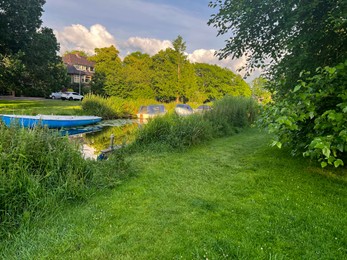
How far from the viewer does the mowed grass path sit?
8.08 feet

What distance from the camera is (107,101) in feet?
61.3

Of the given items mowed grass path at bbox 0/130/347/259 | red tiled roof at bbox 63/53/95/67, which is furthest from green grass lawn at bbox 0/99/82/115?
red tiled roof at bbox 63/53/95/67

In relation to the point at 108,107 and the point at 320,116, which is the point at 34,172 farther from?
the point at 108,107

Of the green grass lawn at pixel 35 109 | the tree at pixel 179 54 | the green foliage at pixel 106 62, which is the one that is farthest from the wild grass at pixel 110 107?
the green foliage at pixel 106 62

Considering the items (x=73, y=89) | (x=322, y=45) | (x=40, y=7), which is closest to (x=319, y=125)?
(x=322, y=45)

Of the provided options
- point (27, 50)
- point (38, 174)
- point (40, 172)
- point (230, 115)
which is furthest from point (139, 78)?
point (38, 174)

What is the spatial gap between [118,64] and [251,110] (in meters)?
23.2

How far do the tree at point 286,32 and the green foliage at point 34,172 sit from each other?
4222 millimetres

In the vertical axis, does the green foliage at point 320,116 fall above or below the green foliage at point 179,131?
above

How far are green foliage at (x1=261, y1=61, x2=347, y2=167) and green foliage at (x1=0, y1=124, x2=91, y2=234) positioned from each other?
3.07m

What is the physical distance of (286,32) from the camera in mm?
4734

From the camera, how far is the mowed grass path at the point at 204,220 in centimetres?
246

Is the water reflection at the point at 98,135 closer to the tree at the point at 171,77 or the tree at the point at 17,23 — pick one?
the tree at the point at 17,23

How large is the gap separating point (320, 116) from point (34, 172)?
4.17m
